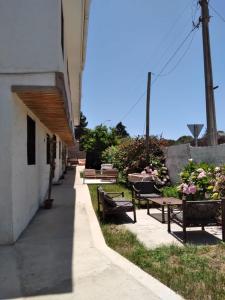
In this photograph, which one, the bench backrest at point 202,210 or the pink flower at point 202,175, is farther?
the pink flower at point 202,175

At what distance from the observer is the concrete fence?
1038 cm

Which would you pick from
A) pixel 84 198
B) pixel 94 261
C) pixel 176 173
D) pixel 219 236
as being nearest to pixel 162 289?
pixel 94 261

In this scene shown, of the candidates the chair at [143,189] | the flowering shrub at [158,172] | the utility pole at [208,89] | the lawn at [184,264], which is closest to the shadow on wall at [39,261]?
the lawn at [184,264]

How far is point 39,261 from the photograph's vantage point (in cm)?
588

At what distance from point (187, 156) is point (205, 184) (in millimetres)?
4089

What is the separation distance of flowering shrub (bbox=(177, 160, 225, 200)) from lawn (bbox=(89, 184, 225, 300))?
1.85m

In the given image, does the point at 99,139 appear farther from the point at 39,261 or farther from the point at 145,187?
the point at 39,261

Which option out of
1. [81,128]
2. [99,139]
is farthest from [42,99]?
[81,128]

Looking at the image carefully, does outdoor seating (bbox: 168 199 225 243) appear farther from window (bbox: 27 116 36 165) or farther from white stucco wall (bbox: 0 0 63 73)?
window (bbox: 27 116 36 165)

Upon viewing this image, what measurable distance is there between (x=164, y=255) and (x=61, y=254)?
1633 millimetres

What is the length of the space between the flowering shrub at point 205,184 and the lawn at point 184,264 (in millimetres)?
1848

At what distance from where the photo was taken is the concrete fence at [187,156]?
10380 mm

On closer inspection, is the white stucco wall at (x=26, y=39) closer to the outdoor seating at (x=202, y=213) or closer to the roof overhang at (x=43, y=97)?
the roof overhang at (x=43, y=97)

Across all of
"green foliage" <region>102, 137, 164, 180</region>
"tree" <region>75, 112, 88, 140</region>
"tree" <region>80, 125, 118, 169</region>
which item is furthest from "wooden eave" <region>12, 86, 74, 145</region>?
"tree" <region>75, 112, 88, 140</region>
